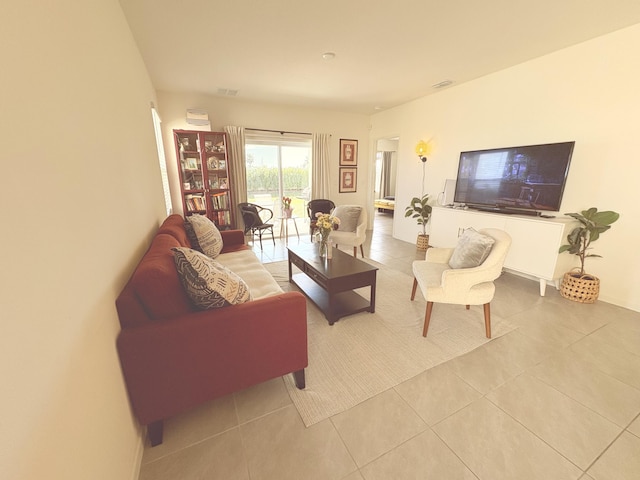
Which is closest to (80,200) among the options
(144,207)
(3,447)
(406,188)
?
(3,447)

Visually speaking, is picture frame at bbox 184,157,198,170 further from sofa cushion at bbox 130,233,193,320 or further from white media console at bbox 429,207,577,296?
white media console at bbox 429,207,577,296

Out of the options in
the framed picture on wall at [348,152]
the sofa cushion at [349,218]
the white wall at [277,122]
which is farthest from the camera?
the framed picture on wall at [348,152]

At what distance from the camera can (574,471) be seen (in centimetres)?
124

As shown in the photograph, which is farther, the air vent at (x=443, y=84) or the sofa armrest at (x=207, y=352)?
the air vent at (x=443, y=84)

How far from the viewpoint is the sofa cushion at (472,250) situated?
84.5 inches

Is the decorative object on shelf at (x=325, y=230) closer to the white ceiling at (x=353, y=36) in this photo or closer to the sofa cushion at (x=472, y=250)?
the sofa cushion at (x=472, y=250)

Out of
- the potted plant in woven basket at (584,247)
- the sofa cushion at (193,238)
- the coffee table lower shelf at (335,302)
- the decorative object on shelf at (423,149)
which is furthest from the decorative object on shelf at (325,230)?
the decorative object on shelf at (423,149)

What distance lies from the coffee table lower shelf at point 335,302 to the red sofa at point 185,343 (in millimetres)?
840

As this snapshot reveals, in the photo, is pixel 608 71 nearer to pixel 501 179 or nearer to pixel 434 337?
pixel 501 179

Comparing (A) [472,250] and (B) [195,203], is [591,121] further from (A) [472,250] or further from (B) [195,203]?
(B) [195,203]

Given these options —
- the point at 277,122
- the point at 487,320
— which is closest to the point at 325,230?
the point at 487,320

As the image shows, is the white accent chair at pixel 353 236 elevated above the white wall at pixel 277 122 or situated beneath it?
situated beneath

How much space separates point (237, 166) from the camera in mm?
4816

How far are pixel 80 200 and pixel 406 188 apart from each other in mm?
5038
